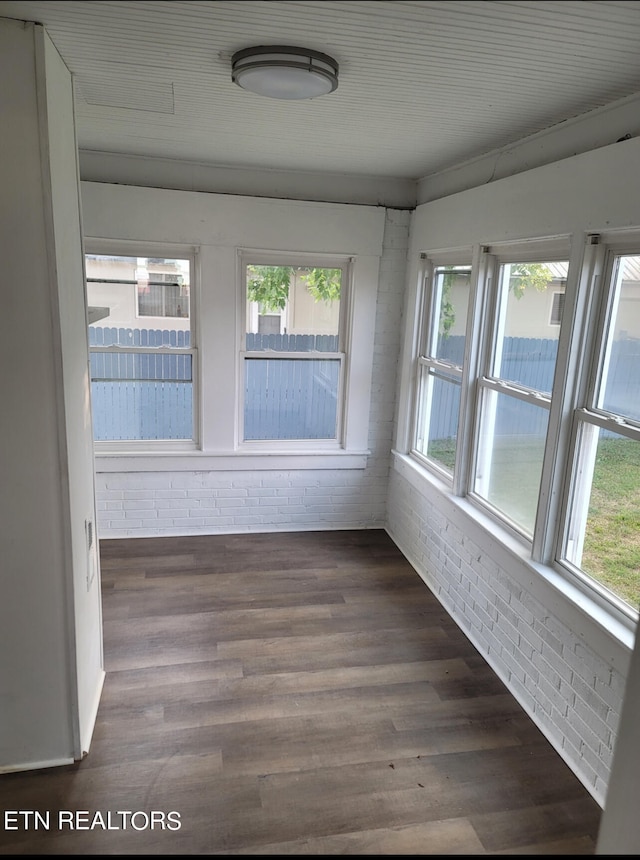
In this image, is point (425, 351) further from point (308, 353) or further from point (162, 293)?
point (162, 293)

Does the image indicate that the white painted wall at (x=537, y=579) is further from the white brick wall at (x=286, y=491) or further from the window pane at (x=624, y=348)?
the white brick wall at (x=286, y=491)

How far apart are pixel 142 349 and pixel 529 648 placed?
3.12 metres

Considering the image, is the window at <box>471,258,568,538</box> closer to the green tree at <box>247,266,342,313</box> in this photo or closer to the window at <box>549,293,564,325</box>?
the window at <box>549,293,564,325</box>

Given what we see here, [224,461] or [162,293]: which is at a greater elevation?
[162,293]

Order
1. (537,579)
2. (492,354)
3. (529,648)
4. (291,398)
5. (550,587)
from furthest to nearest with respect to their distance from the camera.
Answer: (291,398) < (492,354) < (529,648) < (537,579) < (550,587)

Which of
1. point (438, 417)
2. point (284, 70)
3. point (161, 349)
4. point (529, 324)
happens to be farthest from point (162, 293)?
point (529, 324)

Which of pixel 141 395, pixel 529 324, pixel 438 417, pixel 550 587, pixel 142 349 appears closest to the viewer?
pixel 550 587

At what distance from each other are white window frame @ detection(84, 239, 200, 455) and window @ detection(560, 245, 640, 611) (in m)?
2.73

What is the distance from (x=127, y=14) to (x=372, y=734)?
2.85m

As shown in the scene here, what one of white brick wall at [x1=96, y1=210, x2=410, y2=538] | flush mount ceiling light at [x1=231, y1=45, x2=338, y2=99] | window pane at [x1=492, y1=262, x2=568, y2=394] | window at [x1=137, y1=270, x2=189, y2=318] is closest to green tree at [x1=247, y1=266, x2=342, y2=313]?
white brick wall at [x1=96, y1=210, x2=410, y2=538]

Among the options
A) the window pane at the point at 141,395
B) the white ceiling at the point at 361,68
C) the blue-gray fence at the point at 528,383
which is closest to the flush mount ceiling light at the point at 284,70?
the white ceiling at the point at 361,68

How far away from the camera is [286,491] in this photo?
15.4ft

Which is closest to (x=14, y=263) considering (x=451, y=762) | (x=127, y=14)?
(x=127, y=14)

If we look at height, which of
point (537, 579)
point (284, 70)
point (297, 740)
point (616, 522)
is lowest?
point (297, 740)
